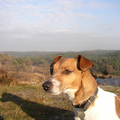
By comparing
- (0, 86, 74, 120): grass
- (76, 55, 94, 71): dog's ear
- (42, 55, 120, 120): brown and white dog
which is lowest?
(0, 86, 74, 120): grass

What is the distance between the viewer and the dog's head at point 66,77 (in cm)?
277

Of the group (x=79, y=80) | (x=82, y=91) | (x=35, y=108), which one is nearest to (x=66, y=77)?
(x=79, y=80)

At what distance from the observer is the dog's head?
109 inches

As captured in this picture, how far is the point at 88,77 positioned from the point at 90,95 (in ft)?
1.49

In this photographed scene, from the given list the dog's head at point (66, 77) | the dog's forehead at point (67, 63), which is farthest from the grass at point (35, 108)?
the dog's forehead at point (67, 63)

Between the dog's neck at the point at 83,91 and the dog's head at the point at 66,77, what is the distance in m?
0.10

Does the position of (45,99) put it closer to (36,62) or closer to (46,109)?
(46,109)

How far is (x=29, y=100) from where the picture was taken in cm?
690

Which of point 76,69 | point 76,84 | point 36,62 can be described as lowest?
point 36,62

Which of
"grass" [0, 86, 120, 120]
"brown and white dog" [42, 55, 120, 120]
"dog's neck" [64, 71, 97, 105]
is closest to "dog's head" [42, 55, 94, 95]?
"brown and white dog" [42, 55, 120, 120]

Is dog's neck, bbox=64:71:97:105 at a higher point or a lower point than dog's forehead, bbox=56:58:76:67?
lower

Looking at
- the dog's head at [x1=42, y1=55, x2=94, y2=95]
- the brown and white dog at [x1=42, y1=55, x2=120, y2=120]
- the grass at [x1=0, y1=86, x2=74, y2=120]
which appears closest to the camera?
the brown and white dog at [x1=42, y1=55, x2=120, y2=120]

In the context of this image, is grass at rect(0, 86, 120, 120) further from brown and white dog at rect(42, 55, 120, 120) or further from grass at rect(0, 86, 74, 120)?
brown and white dog at rect(42, 55, 120, 120)

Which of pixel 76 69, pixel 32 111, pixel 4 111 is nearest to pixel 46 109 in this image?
pixel 32 111
